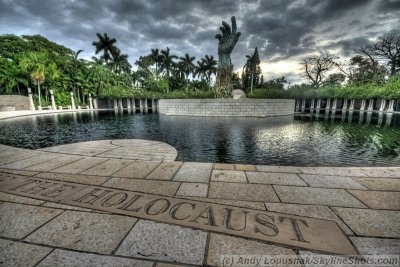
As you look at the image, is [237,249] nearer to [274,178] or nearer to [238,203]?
[238,203]

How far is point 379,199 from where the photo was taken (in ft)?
11.0

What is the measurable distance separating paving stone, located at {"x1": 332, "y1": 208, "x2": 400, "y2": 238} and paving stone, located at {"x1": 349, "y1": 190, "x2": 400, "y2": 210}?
19 cm

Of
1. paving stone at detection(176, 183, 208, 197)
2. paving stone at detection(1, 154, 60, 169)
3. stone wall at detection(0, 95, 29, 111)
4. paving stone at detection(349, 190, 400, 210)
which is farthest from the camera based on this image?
stone wall at detection(0, 95, 29, 111)

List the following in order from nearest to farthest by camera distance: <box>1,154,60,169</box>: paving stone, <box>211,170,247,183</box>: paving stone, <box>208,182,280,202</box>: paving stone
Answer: <box>208,182,280,202</box>: paving stone
<box>211,170,247,183</box>: paving stone
<box>1,154,60,169</box>: paving stone

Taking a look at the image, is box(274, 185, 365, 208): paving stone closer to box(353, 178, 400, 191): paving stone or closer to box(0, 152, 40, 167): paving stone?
box(353, 178, 400, 191): paving stone

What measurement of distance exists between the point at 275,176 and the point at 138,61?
63.0 metres

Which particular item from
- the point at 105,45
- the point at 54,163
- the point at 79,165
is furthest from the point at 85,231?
the point at 105,45

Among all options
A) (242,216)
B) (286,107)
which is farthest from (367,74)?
(242,216)

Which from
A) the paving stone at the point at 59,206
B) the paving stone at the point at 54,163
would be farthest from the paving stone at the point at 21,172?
the paving stone at the point at 59,206

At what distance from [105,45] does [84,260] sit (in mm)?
56345

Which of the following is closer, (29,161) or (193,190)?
(193,190)

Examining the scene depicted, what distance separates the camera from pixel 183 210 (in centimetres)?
296

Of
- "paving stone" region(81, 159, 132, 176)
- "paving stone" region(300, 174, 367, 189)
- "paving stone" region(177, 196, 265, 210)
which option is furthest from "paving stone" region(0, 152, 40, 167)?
"paving stone" region(300, 174, 367, 189)

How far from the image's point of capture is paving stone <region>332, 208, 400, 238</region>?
2.46 m
